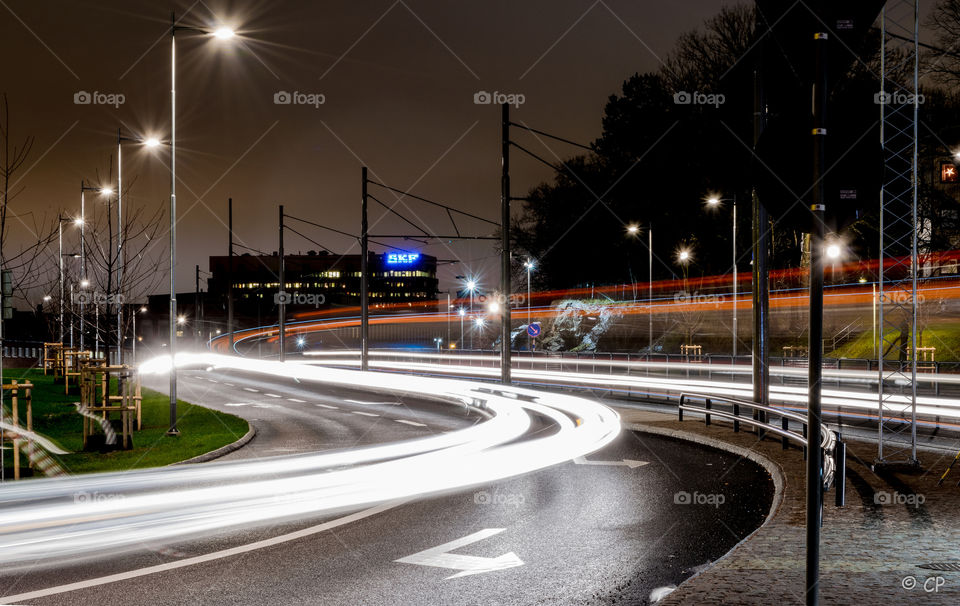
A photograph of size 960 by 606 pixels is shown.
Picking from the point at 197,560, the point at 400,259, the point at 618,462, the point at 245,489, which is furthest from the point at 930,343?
the point at 197,560

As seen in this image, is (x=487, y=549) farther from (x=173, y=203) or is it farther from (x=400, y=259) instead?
(x=400, y=259)

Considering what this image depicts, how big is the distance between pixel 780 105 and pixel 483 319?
82.1 metres

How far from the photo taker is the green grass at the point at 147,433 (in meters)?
13.8

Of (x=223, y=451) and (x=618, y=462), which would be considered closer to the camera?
(x=618, y=462)

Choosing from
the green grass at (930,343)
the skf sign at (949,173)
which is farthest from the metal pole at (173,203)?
the green grass at (930,343)

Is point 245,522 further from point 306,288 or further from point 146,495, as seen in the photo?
point 306,288

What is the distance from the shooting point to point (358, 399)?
27969mm

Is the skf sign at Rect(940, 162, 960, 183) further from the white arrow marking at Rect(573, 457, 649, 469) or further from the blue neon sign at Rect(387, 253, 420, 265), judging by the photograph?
the blue neon sign at Rect(387, 253, 420, 265)

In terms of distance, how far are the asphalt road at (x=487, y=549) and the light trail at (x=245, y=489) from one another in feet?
0.95

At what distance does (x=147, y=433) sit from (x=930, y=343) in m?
39.6

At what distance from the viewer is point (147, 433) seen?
18.1 m

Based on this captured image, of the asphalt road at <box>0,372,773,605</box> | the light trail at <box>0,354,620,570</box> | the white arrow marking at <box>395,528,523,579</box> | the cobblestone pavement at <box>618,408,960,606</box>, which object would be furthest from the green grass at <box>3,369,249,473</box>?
the cobblestone pavement at <box>618,408,960,606</box>

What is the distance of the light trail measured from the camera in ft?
25.3

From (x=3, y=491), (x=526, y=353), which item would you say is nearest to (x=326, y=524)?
(x=3, y=491)
